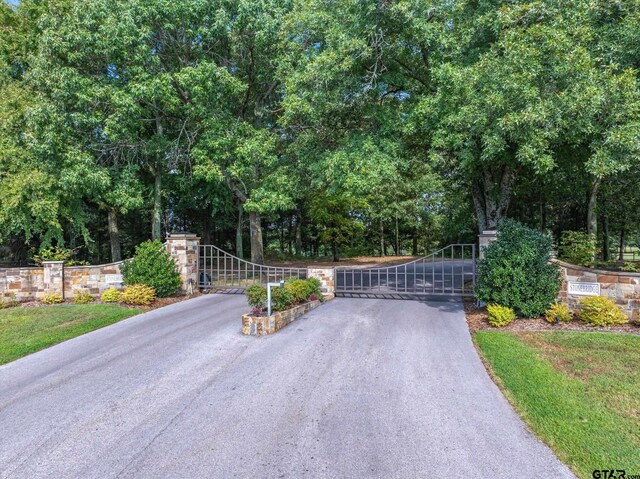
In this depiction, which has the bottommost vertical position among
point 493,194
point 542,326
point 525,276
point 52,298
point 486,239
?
point 542,326

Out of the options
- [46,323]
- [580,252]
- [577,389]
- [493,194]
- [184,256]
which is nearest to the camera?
[577,389]

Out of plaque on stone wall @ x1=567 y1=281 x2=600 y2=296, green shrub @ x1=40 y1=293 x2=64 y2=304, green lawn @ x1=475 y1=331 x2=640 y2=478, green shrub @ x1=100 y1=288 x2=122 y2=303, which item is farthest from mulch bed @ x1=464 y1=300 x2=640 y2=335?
green shrub @ x1=40 y1=293 x2=64 y2=304

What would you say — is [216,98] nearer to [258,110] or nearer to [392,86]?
[258,110]

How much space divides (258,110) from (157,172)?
5.02 meters

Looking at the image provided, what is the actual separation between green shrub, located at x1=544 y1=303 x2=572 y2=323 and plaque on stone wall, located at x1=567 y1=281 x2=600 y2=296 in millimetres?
511

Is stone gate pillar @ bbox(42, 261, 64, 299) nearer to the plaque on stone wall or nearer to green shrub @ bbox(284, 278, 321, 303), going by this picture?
green shrub @ bbox(284, 278, 321, 303)

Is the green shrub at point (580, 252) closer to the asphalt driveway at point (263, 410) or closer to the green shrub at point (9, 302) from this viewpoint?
the asphalt driveway at point (263, 410)

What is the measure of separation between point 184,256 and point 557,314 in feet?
29.8

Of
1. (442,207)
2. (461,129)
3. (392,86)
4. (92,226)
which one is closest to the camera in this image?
(461,129)

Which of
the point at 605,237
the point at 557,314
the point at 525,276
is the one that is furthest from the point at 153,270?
the point at 605,237

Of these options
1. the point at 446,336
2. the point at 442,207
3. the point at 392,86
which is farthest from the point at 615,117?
the point at 442,207

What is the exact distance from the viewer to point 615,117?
6492 millimetres

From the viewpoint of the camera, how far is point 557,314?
666 centimetres

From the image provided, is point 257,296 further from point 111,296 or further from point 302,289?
point 111,296
